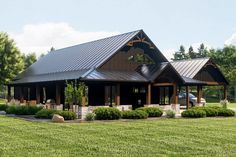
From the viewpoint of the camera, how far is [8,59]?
2014 inches

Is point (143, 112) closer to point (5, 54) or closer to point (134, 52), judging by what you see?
point (134, 52)

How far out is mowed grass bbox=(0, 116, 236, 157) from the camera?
1166 centimetres

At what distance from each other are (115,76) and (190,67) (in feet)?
44.3

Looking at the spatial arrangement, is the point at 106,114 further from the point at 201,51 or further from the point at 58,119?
the point at 201,51

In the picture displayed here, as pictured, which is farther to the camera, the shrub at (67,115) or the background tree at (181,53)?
the background tree at (181,53)

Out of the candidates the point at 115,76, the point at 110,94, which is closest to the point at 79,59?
the point at 110,94

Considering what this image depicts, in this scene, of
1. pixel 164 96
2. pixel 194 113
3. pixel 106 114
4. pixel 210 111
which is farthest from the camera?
pixel 164 96

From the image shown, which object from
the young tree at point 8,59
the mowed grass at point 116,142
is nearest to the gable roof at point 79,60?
the young tree at point 8,59

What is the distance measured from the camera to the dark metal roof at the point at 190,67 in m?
38.3

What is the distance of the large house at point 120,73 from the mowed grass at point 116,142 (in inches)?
388

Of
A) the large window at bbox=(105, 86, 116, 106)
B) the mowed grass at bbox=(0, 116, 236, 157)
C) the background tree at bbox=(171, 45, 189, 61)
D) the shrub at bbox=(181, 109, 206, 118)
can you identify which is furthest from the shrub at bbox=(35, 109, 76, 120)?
the background tree at bbox=(171, 45, 189, 61)

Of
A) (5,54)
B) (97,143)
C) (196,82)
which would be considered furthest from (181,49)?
(97,143)

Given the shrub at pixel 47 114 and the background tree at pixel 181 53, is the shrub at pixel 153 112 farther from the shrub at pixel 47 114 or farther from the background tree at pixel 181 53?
the background tree at pixel 181 53

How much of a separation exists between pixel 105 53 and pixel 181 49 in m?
88.1
